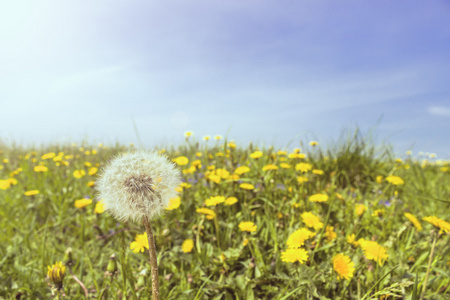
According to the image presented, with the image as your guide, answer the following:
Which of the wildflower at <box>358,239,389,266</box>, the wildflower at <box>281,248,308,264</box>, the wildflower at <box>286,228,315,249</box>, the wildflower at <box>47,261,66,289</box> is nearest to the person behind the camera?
the wildflower at <box>47,261,66,289</box>

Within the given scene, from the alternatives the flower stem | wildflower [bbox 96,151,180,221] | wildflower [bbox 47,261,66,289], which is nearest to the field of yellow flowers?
wildflower [bbox 47,261,66,289]

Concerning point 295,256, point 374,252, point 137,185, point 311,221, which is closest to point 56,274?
point 137,185

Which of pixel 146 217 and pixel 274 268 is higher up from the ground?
pixel 146 217

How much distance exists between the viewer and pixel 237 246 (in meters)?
2.59

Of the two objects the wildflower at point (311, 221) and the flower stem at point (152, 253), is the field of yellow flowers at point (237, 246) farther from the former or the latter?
the flower stem at point (152, 253)

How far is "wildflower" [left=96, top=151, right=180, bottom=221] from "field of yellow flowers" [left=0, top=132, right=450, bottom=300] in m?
0.19

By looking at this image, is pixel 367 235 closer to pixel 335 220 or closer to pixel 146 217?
pixel 335 220

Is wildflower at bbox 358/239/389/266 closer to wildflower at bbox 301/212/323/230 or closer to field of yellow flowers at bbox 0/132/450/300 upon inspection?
field of yellow flowers at bbox 0/132/450/300

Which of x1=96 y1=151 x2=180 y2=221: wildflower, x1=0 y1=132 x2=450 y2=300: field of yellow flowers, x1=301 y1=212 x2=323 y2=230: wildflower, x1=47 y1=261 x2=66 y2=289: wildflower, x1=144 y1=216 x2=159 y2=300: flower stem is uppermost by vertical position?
x1=96 y1=151 x2=180 y2=221: wildflower

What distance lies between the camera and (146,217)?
4.10 ft

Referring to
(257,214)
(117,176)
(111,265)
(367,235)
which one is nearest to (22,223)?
(111,265)

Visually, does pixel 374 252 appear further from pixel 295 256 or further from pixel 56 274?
pixel 56 274

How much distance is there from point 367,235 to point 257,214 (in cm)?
107

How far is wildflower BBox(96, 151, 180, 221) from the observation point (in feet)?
4.40
